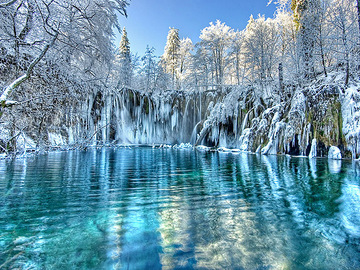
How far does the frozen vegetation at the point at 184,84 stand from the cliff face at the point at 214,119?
7 cm

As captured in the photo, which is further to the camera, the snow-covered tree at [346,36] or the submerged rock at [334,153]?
the snow-covered tree at [346,36]

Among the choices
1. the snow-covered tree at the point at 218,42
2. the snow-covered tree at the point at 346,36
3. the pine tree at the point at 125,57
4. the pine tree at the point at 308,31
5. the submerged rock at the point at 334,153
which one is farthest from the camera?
the pine tree at the point at 125,57

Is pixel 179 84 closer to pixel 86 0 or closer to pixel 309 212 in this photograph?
pixel 86 0


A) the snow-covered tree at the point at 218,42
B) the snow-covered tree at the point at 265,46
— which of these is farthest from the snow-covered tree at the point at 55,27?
the snow-covered tree at the point at 218,42

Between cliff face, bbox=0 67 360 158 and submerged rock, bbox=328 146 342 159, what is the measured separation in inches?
9.0

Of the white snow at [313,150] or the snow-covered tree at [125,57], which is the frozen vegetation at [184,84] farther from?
the snow-covered tree at [125,57]

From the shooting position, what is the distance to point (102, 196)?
12.6ft

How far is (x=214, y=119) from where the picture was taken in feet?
69.0

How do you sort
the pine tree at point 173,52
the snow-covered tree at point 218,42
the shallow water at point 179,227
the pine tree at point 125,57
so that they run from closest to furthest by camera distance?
1. the shallow water at point 179,227
2. the snow-covered tree at point 218,42
3. the pine tree at point 125,57
4. the pine tree at point 173,52

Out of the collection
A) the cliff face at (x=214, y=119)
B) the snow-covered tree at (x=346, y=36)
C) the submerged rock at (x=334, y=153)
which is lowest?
the submerged rock at (x=334, y=153)

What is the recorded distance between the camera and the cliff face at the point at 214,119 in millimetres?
10055

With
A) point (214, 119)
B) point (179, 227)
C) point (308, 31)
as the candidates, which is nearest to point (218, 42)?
point (214, 119)

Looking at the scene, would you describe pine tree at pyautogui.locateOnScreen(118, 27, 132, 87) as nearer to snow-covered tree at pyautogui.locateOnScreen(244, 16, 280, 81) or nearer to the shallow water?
snow-covered tree at pyautogui.locateOnScreen(244, 16, 280, 81)

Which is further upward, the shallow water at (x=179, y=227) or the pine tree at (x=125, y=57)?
the pine tree at (x=125, y=57)
